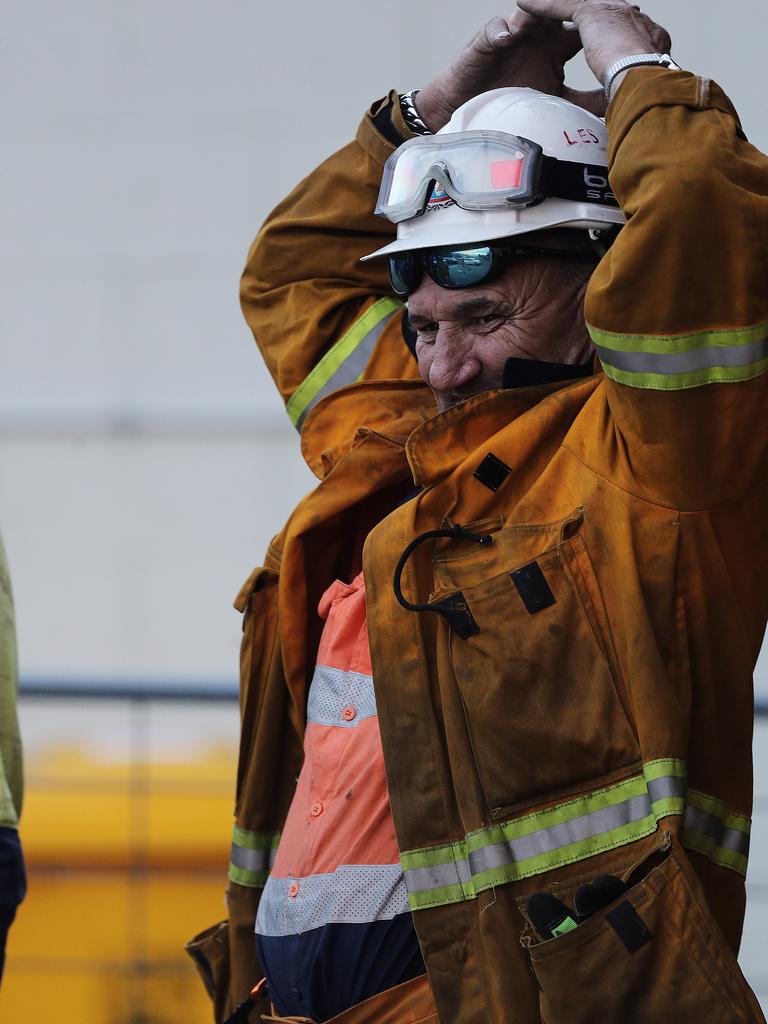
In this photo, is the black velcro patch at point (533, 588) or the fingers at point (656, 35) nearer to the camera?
the black velcro patch at point (533, 588)

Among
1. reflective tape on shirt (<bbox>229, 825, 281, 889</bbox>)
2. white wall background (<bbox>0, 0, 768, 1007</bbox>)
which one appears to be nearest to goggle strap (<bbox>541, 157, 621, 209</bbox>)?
reflective tape on shirt (<bbox>229, 825, 281, 889</bbox>)

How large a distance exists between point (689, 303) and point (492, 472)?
43 centimetres

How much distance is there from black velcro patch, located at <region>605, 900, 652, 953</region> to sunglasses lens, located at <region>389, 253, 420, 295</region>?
3.53ft

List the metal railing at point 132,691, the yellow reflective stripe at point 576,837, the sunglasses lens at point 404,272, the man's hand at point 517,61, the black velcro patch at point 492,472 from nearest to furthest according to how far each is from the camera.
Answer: the yellow reflective stripe at point 576,837 → the black velcro patch at point 492,472 → the sunglasses lens at point 404,272 → the man's hand at point 517,61 → the metal railing at point 132,691

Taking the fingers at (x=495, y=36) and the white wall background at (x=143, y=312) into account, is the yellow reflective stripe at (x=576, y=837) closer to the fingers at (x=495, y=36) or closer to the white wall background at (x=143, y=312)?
the fingers at (x=495, y=36)

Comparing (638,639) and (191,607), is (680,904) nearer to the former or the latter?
(638,639)

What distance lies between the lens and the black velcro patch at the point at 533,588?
6.95 ft

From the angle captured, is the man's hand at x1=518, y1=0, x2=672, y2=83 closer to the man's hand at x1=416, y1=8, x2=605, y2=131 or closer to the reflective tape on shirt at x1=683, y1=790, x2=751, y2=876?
the man's hand at x1=416, y1=8, x2=605, y2=131

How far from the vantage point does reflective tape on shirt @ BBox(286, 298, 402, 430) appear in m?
2.89

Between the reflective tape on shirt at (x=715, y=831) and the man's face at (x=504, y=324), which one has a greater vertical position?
the man's face at (x=504, y=324)

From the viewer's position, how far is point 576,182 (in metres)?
2.39

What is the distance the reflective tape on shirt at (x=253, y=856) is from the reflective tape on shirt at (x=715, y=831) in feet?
2.82

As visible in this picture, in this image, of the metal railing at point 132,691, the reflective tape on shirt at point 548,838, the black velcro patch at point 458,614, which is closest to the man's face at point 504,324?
the black velcro patch at point 458,614

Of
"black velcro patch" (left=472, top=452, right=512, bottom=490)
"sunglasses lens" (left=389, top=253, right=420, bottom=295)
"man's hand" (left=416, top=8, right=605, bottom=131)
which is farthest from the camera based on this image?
"man's hand" (left=416, top=8, right=605, bottom=131)
